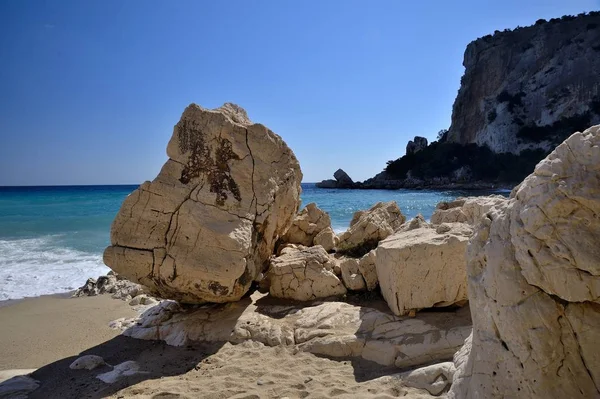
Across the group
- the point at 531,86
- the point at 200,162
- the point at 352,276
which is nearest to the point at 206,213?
the point at 200,162

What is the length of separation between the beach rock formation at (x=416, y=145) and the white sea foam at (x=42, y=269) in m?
61.7

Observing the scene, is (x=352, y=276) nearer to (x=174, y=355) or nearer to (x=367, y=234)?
(x=367, y=234)

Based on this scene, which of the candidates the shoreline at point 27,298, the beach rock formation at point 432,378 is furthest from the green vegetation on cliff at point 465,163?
the beach rock formation at point 432,378

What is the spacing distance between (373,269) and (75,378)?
3595mm

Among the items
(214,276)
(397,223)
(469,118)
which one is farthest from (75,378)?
(469,118)

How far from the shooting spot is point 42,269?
32.6 feet

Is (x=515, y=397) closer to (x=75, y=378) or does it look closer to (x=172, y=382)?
(x=172, y=382)

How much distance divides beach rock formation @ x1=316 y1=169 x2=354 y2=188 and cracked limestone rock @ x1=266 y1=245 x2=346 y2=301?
57.3 meters

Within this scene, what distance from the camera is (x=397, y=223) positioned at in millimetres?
7219

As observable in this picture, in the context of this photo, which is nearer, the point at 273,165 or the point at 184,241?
the point at 184,241

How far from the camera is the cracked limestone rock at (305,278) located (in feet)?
17.2

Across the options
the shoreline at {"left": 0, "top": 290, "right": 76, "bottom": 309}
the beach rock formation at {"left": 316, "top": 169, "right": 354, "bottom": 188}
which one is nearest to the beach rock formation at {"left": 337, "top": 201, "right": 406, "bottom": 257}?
the shoreline at {"left": 0, "top": 290, "right": 76, "bottom": 309}

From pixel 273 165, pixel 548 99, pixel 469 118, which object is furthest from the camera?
pixel 469 118

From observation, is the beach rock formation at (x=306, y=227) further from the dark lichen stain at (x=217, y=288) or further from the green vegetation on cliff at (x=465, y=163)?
the green vegetation on cliff at (x=465, y=163)
